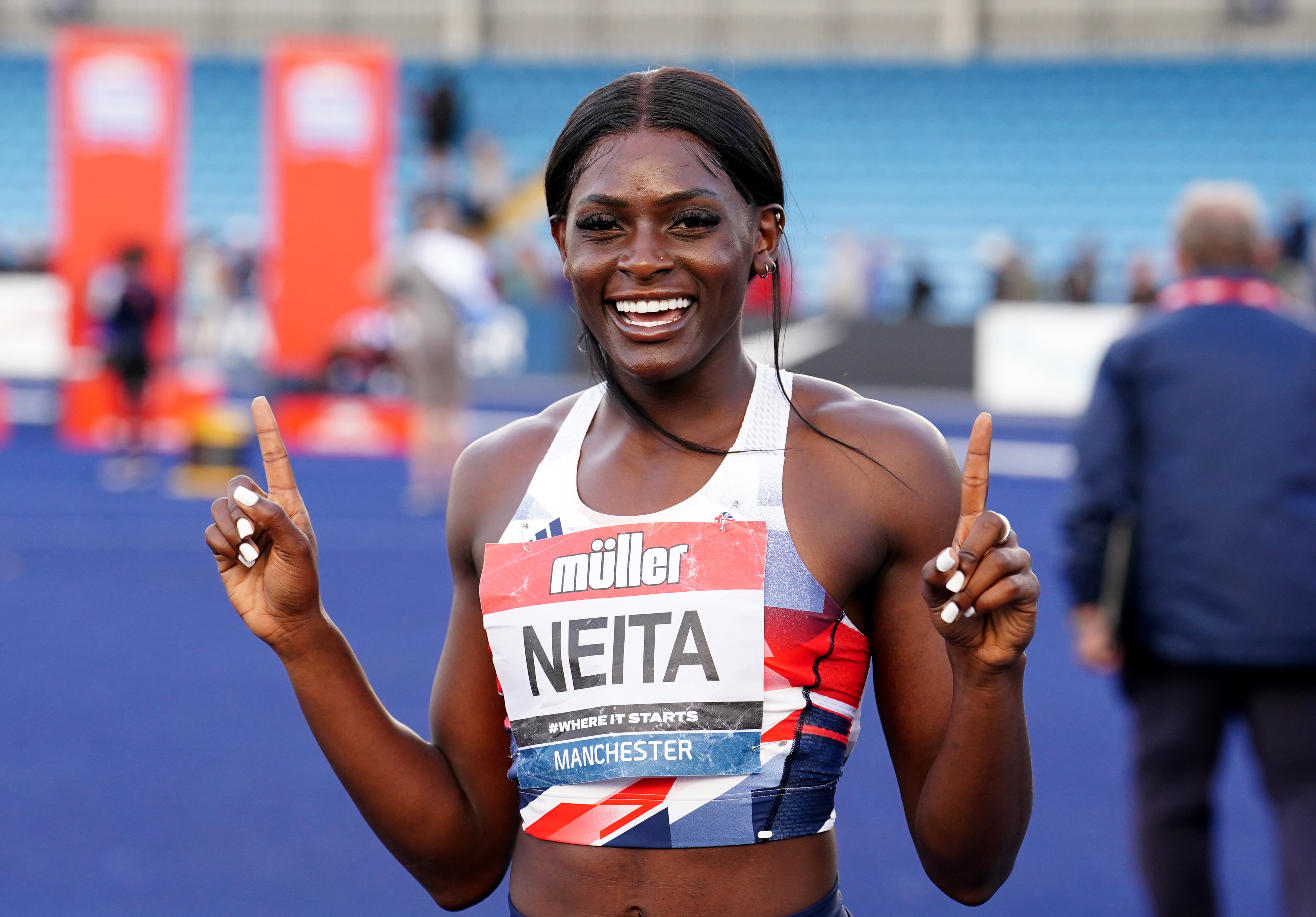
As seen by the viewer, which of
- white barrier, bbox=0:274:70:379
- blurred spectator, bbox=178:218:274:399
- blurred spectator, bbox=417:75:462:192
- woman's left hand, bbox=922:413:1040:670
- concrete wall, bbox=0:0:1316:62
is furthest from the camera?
concrete wall, bbox=0:0:1316:62

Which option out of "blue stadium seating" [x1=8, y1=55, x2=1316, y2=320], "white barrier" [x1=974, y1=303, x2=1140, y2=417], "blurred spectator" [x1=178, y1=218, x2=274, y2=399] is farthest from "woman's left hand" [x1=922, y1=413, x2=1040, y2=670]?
"blurred spectator" [x1=178, y1=218, x2=274, y2=399]

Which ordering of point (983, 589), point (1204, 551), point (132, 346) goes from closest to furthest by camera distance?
A: point (983, 589), point (1204, 551), point (132, 346)

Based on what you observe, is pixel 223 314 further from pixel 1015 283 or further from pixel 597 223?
pixel 597 223

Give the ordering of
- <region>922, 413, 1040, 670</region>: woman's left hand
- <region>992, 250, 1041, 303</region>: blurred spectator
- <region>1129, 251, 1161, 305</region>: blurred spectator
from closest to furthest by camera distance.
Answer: <region>922, 413, 1040, 670</region>: woman's left hand < <region>1129, 251, 1161, 305</region>: blurred spectator < <region>992, 250, 1041, 303</region>: blurred spectator

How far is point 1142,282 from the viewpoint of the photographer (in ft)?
54.7

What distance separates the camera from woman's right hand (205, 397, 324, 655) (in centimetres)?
171

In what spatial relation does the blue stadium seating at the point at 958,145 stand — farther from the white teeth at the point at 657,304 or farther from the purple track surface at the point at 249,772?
the white teeth at the point at 657,304

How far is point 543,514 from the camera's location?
1748mm

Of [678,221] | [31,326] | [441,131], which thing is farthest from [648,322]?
[441,131]

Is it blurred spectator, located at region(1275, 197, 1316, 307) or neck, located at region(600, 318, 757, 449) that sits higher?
neck, located at region(600, 318, 757, 449)

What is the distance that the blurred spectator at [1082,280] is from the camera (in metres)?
17.2

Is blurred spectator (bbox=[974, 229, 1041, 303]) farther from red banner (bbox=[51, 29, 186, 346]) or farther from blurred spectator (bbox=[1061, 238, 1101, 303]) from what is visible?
red banner (bbox=[51, 29, 186, 346])

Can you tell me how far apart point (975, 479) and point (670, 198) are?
1.49 ft

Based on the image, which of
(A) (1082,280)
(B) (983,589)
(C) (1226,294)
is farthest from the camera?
(A) (1082,280)
